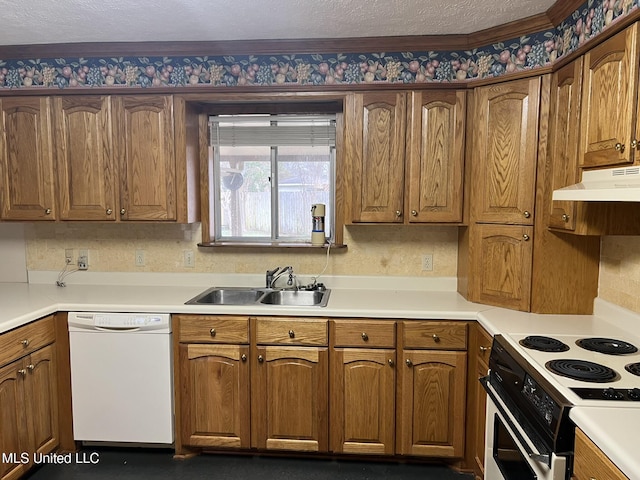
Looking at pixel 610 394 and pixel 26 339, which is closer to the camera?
pixel 610 394

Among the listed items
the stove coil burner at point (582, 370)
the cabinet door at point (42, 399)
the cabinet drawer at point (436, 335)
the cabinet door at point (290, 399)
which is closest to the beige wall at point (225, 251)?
the cabinet drawer at point (436, 335)

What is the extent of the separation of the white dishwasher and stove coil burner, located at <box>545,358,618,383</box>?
6.01 feet

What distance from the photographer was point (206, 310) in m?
2.32

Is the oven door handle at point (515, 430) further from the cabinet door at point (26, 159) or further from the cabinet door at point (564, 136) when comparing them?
the cabinet door at point (26, 159)

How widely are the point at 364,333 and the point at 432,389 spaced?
464mm

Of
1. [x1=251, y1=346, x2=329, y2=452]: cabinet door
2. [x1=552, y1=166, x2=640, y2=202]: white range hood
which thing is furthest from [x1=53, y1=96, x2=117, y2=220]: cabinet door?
[x1=552, y1=166, x2=640, y2=202]: white range hood

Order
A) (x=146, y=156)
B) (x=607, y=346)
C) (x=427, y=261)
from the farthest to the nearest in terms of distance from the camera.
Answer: (x=427, y=261)
(x=146, y=156)
(x=607, y=346)

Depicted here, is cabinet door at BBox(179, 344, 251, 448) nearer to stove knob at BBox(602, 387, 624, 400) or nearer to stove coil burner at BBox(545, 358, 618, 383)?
stove coil burner at BBox(545, 358, 618, 383)

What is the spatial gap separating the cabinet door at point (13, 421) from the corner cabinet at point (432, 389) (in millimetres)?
1892

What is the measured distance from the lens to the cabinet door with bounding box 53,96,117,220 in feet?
8.45

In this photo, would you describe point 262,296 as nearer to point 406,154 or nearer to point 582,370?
point 406,154

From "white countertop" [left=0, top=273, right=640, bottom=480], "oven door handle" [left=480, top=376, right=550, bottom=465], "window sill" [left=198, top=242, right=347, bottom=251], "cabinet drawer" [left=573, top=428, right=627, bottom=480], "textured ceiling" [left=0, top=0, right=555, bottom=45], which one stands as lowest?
"oven door handle" [left=480, top=376, right=550, bottom=465]

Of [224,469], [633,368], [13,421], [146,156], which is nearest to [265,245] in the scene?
[146,156]

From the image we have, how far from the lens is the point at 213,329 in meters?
2.32
